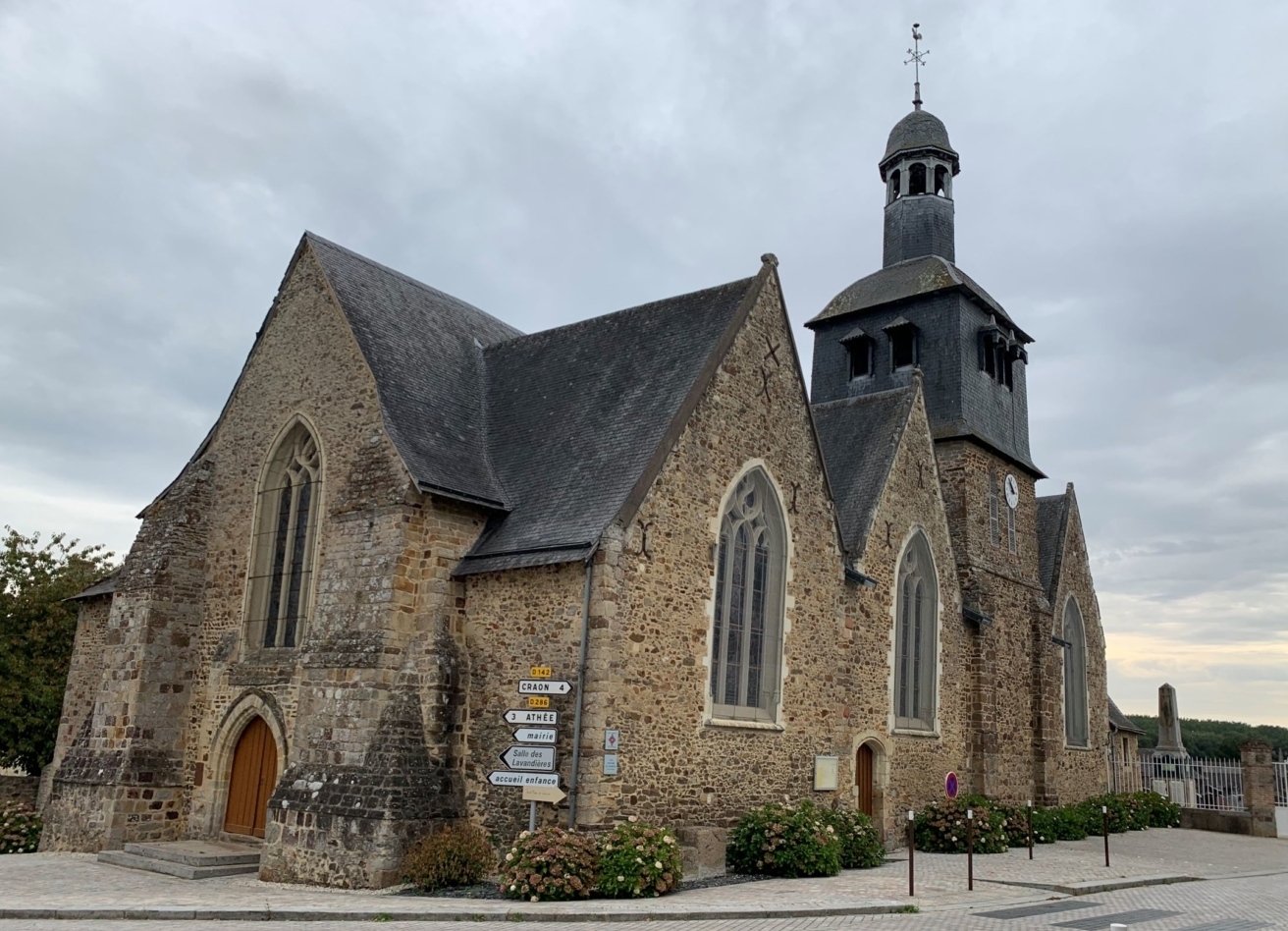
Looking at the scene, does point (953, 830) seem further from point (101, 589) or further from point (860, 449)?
point (101, 589)

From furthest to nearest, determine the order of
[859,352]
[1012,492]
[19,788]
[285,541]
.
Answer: [859,352], [1012,492], [19,788], [285,541]

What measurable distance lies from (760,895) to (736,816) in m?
2.73

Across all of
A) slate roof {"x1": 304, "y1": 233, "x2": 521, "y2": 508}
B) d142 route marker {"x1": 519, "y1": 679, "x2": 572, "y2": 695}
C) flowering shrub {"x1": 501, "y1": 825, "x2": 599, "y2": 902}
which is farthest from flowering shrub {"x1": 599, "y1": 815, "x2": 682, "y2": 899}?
slate roof {"x1": 304, "y1": 233, "x2": 521, "y2": 508}

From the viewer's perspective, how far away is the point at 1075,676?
2903cm

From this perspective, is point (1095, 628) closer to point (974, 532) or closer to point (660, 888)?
point (974, 532)

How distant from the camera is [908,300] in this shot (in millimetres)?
26984

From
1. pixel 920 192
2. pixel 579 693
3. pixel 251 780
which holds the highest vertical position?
pixel 920 192

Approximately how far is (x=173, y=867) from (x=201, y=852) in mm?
570

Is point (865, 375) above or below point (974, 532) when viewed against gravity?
above

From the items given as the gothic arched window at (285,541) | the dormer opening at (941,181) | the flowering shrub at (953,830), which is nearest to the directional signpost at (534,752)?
the gothic arched window at (285,541)

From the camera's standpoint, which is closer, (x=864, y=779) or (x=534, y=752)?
(x=534, y=752)

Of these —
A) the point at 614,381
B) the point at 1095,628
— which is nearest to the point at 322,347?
the point at 614,381

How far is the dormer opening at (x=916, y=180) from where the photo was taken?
29.1 meters

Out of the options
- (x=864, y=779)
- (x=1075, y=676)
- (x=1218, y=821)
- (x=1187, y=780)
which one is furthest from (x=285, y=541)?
(x=1187, y=780)
